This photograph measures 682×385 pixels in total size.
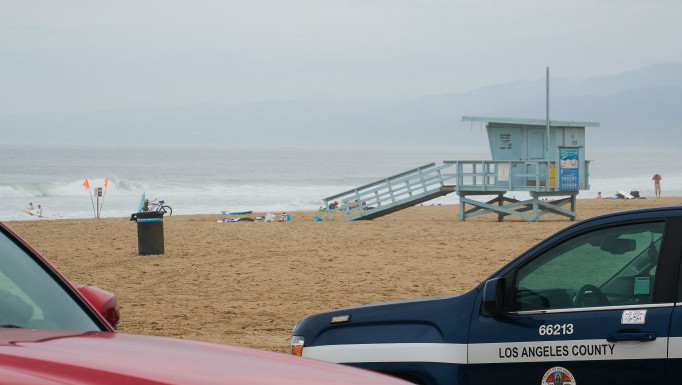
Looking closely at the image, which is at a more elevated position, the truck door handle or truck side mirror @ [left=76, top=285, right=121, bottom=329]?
truck side mirror @ [left=76, top=285, right=121, bottom=329]

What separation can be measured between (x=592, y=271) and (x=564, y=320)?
1.11 feet

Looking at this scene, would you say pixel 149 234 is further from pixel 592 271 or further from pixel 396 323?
pixel 592 271

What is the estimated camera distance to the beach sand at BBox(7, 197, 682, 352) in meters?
11.8

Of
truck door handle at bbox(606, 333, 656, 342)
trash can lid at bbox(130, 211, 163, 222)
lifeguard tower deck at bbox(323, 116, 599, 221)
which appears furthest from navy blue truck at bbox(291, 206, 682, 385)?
lifeguard tower deck at bbox(323, 116, 599, 221)

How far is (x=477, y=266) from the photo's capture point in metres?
16.5

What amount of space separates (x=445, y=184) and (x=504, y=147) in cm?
218

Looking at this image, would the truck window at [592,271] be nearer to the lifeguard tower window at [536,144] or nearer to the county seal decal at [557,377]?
the county seal decal at [557,377]

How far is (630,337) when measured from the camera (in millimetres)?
4137

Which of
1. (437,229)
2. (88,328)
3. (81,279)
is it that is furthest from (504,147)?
(88,328)

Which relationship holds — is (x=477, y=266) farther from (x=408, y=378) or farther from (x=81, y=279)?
(x=408, y=378)

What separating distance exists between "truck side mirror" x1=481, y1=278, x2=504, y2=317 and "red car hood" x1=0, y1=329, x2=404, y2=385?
1.76 metres

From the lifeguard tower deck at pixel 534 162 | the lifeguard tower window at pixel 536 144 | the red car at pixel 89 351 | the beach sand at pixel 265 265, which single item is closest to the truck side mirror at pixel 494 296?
the red car at pixel 89 351

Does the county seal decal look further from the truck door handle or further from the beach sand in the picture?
Answer: the beach sand

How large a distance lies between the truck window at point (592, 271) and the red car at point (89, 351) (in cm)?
193
